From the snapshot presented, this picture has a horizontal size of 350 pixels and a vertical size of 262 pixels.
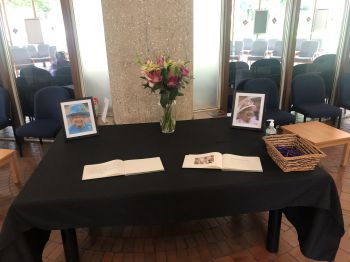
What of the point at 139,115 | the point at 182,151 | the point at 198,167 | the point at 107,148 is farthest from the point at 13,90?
the point at 198,167

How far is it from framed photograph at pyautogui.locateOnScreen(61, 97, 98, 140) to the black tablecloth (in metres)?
0.32

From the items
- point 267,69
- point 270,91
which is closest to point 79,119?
point 270,91

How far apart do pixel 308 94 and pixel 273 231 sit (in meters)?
2.70

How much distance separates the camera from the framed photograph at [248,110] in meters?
2.25

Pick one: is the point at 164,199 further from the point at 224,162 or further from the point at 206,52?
the point at 206,52

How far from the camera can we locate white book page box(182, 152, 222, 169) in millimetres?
1714

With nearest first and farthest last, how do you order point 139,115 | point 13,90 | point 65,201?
point 65,201 < point 139,115 < point 13,90

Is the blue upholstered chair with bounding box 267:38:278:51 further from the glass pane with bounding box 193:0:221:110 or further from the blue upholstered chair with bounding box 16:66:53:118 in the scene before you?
the blue upholstered chair with bounding box 16:66:53:118

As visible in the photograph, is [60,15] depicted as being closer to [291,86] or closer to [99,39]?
[99,39]

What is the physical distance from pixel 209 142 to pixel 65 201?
1035 mm

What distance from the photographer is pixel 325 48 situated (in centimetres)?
449

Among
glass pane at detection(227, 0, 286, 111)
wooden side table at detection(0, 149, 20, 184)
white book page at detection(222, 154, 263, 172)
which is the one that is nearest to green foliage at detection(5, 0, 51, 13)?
wooden side table at detection(0, 149, 20, 184)

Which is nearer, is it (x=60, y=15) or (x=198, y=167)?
(x=198, y=167)

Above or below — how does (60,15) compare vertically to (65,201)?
above
